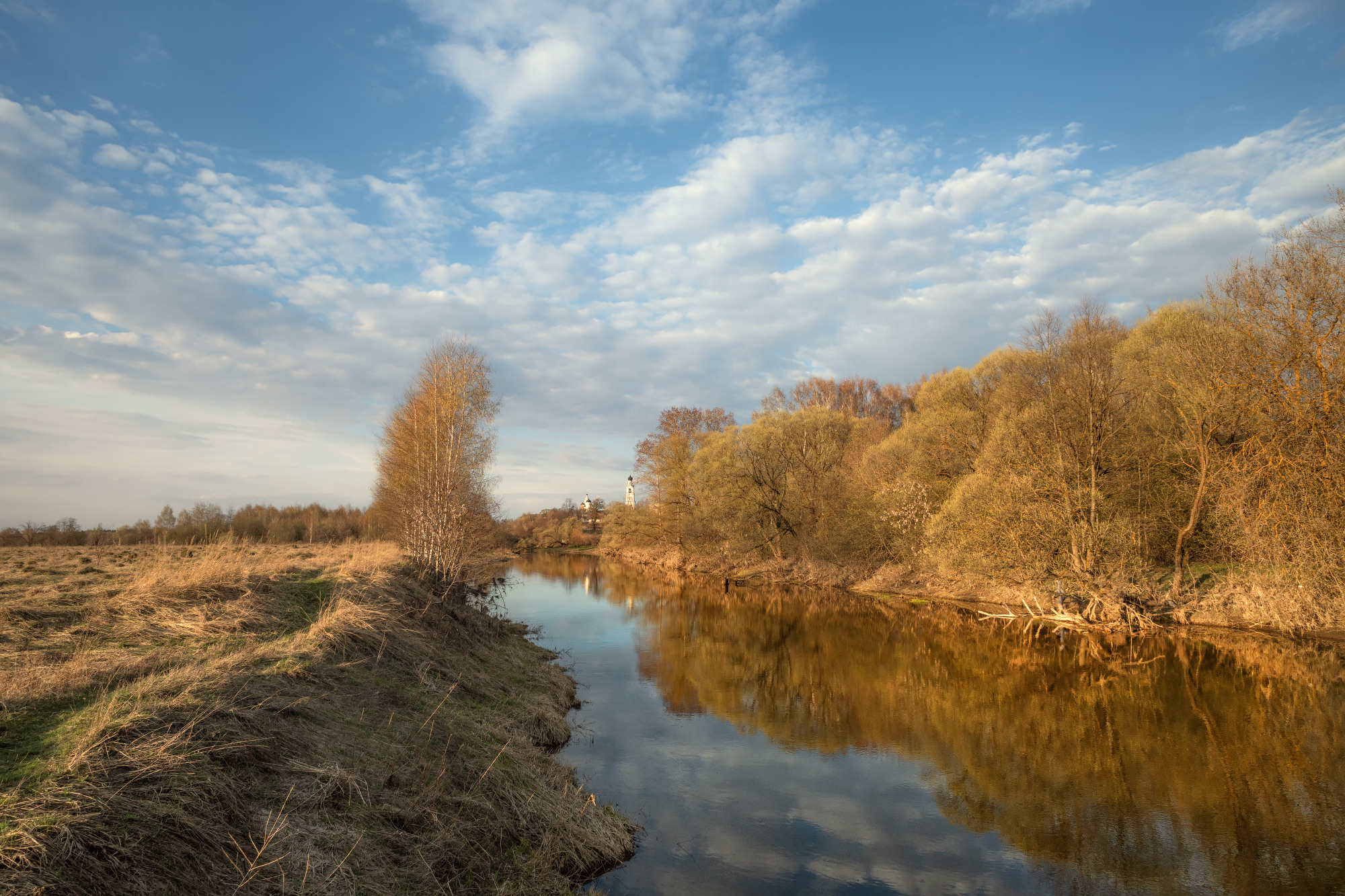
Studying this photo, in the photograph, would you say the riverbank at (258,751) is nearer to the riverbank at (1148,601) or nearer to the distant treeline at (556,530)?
the riverbank at (1148,601)

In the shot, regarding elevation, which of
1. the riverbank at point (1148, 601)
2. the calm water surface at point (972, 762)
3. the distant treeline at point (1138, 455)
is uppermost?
the distant treeline at point (1138, 455)

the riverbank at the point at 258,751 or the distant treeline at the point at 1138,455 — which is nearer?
the riverbank at the point at 258,751

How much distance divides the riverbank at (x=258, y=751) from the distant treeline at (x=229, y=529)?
13.7 meters

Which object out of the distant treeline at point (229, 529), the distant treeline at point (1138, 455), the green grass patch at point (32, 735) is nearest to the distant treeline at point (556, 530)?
the distant treeline at point (229, 529)

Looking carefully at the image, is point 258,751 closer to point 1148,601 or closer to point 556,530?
point 1148,601

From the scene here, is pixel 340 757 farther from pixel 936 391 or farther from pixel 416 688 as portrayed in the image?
pixel 936 391

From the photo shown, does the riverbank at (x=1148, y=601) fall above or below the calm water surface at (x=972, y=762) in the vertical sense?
above

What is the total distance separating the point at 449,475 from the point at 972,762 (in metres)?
16.1

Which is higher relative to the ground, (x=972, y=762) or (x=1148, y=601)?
(x=1148, y=601)

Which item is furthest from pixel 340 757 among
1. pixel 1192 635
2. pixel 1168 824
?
pixel 1192 635

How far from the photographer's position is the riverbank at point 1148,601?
18406 mm

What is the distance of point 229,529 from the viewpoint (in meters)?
24.7

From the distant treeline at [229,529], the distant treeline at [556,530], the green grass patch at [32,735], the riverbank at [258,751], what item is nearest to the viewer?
the riverbank at [258,751]

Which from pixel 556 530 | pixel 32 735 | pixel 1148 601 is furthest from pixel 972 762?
pixel 556 530
